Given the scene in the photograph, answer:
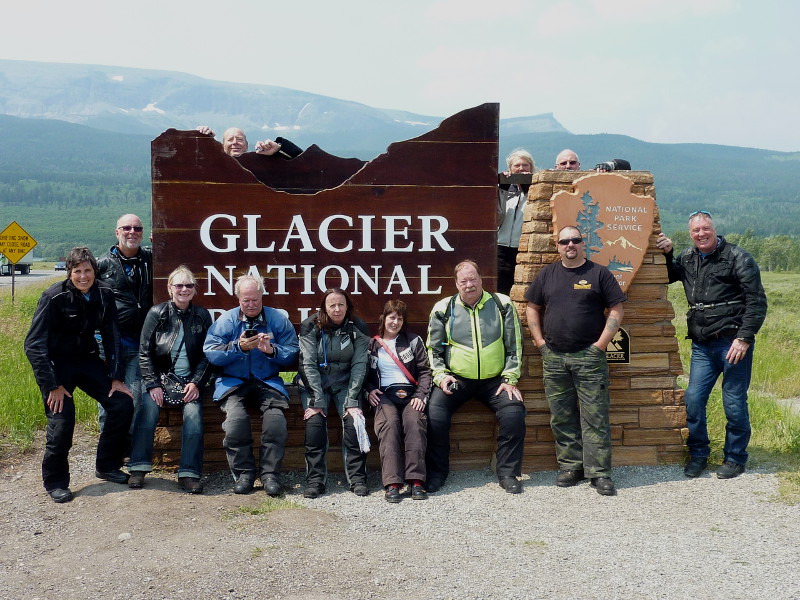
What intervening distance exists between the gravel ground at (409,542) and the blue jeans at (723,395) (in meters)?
0.24

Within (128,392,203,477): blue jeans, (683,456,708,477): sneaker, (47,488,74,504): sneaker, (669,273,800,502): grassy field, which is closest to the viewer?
(47,488,74,504): sneaker

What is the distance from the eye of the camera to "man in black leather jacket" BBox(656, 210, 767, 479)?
5.50 m

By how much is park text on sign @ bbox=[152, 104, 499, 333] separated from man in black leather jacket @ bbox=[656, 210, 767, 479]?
4.98 ft

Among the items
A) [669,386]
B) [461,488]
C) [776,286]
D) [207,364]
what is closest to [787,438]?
[669,386]

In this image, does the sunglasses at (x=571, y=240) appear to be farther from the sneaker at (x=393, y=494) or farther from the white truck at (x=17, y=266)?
the white truck at (x=17, y=266)

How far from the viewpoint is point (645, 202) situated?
5.91 metres

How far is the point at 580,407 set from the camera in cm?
561

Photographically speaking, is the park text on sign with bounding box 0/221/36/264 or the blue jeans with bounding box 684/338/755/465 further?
the park text on sign with bounding box 0/221/36/264

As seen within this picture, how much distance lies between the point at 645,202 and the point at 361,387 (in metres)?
2.55

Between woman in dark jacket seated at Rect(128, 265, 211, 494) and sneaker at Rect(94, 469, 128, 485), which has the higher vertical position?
woman in dark jacket seated at Rect(128, 265, 211, 494)

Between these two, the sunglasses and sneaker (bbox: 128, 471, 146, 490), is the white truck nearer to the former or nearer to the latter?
sneaker (bbox: 128, 471, 146, 490)

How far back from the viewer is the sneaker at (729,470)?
569cm

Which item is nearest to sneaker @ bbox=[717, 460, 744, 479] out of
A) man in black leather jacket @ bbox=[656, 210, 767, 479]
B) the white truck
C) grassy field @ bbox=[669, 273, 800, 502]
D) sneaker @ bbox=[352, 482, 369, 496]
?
man in black leather jacket @ bbox=[656, 210, 767, 479]

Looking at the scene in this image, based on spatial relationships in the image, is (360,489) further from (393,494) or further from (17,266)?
(17,266)
